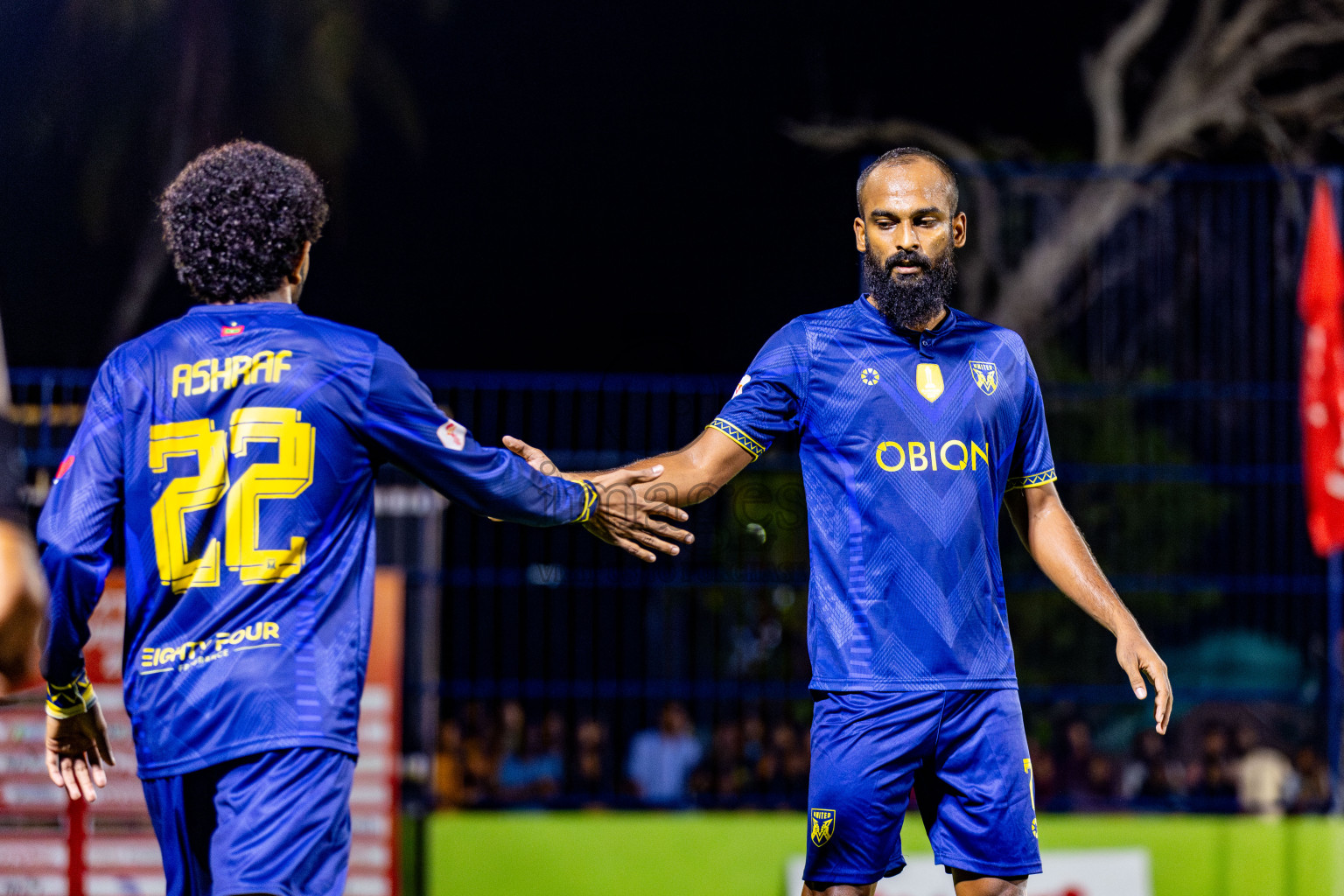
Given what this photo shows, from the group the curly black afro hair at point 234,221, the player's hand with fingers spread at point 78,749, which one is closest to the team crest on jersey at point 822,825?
the player's hand with fingers spread at point 78,749

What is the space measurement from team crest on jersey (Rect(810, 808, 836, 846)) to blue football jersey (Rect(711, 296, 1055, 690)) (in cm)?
31

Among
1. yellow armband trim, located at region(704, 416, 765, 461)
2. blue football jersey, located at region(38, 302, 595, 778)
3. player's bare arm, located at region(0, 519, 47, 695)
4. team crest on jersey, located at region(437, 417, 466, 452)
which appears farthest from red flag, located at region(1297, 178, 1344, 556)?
player's bare arm, located at region(0, 519, 47, 695)

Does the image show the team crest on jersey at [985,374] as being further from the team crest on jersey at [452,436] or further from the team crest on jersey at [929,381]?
the team crest on jersey at [452,436]

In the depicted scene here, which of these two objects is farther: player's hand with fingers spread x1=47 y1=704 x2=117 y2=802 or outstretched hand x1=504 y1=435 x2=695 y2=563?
outstretched hand x1=504 y1=435 x2=695 y2=563

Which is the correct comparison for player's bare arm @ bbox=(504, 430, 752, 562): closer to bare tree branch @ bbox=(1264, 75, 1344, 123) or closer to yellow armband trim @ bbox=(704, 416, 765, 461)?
yellow armband trim @ bbox=(704, 416, 765, 461)

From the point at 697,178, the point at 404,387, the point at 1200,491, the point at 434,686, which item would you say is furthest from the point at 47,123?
the point at 404,387

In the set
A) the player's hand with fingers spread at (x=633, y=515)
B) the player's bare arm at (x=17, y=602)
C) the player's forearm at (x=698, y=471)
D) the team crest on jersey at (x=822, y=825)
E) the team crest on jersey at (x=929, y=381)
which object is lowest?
the team crest on jersey at (x=822, y=825)

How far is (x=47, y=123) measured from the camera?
12.2m

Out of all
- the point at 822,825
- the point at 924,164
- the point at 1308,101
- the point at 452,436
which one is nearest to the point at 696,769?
the point at 822,825

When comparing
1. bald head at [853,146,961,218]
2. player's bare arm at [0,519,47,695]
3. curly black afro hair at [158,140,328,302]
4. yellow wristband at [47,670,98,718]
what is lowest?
yellow wristband at [47,670,98,718]

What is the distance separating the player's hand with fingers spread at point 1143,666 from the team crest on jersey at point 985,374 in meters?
0.70

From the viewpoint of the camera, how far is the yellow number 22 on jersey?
9.62 feet

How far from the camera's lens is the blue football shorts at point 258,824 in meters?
2.82

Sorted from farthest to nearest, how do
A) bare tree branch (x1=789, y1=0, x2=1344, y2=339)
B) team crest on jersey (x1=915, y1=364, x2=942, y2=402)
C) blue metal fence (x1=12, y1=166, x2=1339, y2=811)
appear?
1. bare tree branch (x1=789, y1=0, x2=1344, y2=339)
2. blue metal fence (x1=12, y1=166, x2=1339, y2=811)
3. team crest on jersey (x1=915, y1=364, x2=942, y2=402)
